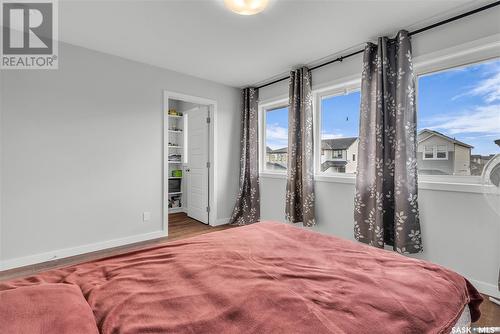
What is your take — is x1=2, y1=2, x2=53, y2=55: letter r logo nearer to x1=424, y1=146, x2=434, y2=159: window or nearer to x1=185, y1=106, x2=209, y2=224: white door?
x1=185, y1=106, x2=209, y2=224: white door

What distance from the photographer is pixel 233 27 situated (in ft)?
7.72

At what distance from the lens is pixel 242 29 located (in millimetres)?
2387

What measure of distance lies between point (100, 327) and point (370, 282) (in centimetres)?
104

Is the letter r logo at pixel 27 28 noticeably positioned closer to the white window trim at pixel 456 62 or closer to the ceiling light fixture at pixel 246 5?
the ceiling light fixture at pixel 246 5

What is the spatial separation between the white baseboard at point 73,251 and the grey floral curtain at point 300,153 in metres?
1.98

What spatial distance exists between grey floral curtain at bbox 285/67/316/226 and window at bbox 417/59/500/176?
1.21 metres

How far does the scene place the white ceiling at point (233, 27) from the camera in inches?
80.4

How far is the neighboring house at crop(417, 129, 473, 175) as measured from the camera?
222cm

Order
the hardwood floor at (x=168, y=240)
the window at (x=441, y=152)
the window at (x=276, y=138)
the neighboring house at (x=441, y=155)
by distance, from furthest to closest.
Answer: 1. the window at (x=276, y=138)
2. the window at (x=441, y=152)
3. the neighboring house at (x=441, y=155)
4. the hardwood floor at (x=168, y=240)

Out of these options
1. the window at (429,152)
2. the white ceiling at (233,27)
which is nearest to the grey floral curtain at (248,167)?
the white ceiling at (233,27)

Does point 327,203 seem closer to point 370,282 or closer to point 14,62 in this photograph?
point 370,282

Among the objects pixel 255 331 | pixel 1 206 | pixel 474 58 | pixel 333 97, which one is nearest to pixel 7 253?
pixel 1 206

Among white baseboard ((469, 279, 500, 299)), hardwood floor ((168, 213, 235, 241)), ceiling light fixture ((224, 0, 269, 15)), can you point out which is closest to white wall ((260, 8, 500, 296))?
white baseboard ((469, 279, 500, 299))

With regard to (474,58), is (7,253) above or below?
below
